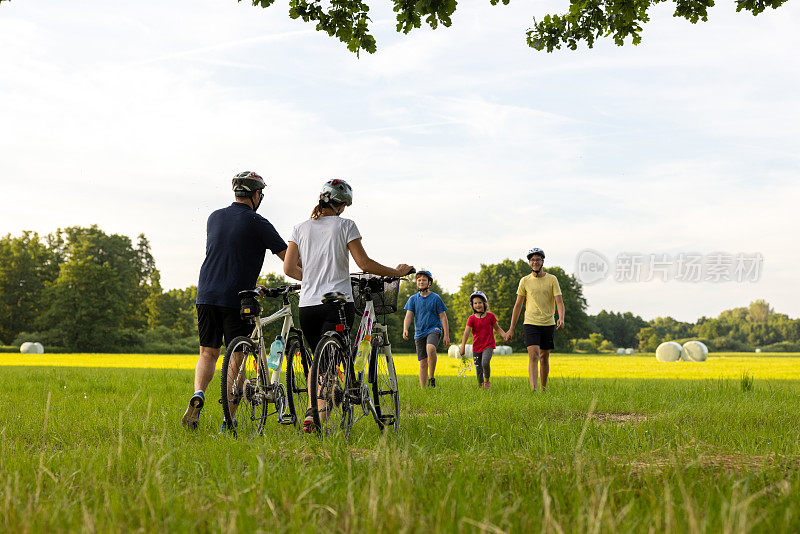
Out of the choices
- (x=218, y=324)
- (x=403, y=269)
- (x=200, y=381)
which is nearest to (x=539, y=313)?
(x=403, y=269)

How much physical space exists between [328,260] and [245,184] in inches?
55.2

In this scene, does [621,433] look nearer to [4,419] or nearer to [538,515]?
[538,515]

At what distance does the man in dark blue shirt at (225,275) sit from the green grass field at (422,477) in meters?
0.79

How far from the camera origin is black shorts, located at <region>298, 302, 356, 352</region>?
5863 mm

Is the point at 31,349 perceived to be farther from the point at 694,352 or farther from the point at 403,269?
the point at 403,269

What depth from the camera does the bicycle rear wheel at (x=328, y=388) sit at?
18.1ft

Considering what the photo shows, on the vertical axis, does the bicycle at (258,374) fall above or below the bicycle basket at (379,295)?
below

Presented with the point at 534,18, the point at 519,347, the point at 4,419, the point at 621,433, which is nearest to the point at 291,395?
the point at 621,433

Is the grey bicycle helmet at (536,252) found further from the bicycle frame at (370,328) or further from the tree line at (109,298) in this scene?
the tree line at (109,298)

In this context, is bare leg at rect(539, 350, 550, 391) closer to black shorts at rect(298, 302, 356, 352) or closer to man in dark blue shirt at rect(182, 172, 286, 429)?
black shorts at rect(298, 302, 356, 352)

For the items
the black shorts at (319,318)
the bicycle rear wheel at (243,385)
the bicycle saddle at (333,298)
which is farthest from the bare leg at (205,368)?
the bicycle saddle at (333,298)

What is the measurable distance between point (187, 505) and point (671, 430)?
456 cm

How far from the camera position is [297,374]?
646cm

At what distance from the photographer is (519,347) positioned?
252ft
